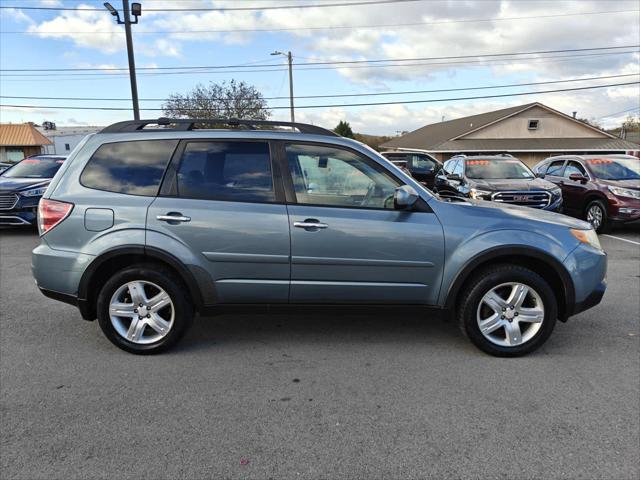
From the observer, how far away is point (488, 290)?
3.55 metres

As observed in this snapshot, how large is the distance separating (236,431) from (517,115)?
36112mm

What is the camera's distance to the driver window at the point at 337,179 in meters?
3.58

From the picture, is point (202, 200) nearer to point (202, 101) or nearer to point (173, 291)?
point (173, 291)

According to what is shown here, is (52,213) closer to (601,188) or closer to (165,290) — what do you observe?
(165,290)

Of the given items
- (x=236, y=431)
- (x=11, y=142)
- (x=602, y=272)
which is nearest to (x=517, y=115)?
(x=602, y=272)

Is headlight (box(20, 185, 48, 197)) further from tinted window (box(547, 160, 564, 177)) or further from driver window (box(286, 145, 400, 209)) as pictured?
tinted window (box(547, 160, 564, 177))

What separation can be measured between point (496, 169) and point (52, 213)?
31.5ft

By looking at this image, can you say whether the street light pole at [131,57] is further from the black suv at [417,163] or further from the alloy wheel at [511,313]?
the alloy wheel at [511,313]

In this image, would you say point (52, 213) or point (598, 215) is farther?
point (598, 215)

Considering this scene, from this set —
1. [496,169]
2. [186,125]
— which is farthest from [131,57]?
[186,125]

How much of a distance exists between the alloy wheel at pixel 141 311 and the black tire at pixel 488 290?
93.9 inches

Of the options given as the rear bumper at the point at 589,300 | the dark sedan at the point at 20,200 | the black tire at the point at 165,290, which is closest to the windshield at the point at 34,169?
the dark sedan at the point at 20,200

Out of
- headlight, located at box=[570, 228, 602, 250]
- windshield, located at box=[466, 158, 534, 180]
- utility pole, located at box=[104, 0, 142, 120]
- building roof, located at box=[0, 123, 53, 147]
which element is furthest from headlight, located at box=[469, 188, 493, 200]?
building roof, located at box=[0, 123, 53, 147]

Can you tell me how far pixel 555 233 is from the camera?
11.8 feet
